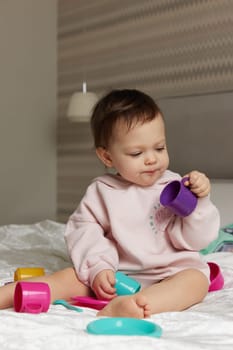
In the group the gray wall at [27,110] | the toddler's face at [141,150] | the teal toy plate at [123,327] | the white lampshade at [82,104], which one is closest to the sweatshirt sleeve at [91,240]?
the toddler's face at [141,150]

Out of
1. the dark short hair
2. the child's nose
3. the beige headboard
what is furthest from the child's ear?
the beige headboard

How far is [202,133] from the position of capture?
8.57 feet

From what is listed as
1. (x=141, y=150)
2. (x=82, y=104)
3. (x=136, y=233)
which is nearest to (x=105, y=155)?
(x=141, y=150)

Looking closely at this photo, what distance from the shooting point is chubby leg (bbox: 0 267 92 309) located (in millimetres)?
1327

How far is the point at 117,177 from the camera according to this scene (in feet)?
5.42

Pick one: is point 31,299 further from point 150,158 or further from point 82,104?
point 82,104

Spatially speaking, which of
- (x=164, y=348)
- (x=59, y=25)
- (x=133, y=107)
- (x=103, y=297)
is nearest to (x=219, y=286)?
(x=103, y=297)

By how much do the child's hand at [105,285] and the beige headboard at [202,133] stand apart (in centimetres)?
122

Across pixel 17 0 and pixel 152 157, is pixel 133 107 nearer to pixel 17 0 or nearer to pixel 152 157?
pixel 152 157

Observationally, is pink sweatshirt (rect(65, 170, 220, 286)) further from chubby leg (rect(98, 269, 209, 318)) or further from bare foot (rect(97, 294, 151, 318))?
bare foot (rect(97, 294, 151, 318))

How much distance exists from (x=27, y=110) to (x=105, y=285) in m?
2.54

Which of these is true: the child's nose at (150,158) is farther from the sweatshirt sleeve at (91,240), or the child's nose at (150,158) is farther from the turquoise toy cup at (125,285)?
the turquoise toy cup at (125,285)

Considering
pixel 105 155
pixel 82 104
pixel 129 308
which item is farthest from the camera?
pixel 82 104

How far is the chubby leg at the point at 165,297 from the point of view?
1168 mm
